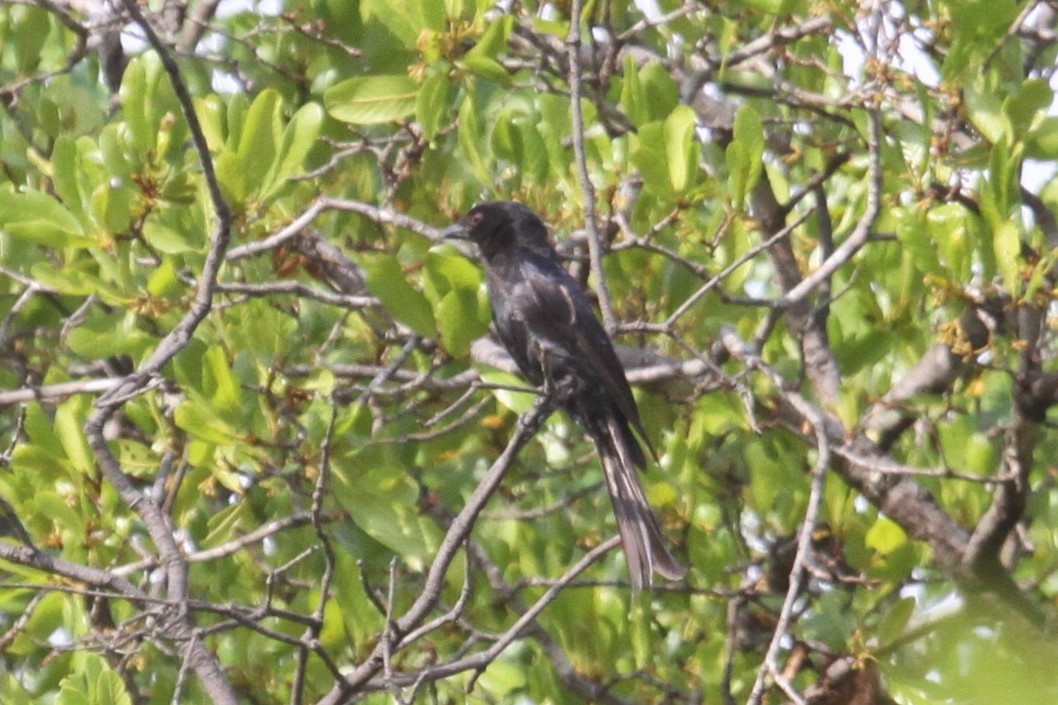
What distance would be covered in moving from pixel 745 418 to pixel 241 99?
1.61m

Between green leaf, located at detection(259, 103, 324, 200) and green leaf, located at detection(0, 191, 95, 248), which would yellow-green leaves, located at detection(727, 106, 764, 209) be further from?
green leaf, located at detection(0, 191, 95, 248)

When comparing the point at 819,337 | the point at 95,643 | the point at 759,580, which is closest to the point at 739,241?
the point at 819,337

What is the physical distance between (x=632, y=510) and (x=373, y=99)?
4.67ft

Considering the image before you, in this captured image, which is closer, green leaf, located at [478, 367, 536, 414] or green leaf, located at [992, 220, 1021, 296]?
green leaf, located at [992, 220, 1021, 296]

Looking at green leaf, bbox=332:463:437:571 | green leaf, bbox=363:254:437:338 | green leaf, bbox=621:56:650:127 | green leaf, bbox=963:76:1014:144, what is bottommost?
green leaf, bbox=332:463:437:571

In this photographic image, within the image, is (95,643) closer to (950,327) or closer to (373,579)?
(373,579)

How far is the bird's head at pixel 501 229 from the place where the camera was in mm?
4793

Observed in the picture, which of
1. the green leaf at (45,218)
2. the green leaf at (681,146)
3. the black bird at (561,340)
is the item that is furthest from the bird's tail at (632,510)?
the green leaf at (45,218)

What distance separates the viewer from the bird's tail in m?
4.03

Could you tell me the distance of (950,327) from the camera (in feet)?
12.0

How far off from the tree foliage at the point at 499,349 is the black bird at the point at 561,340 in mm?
108

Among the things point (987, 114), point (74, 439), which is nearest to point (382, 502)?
point (74, 439)

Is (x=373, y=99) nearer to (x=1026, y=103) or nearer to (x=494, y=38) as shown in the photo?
(x=494, y=38)

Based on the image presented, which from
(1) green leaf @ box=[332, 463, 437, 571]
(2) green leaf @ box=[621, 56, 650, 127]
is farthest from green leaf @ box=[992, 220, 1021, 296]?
(1) green leaf @ box=[332, 463, 437, 571]
